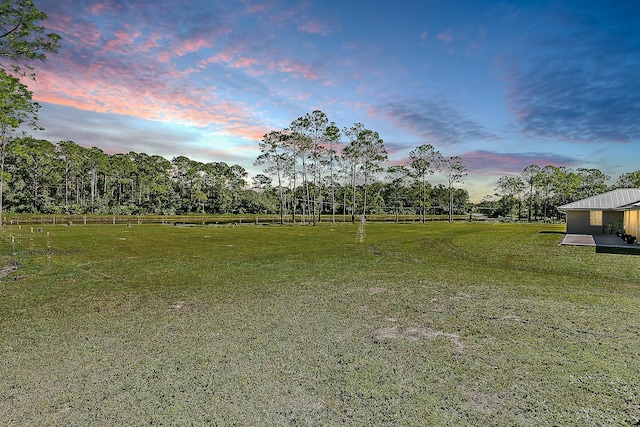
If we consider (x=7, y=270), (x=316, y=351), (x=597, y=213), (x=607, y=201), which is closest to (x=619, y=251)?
(x=597, y=213)

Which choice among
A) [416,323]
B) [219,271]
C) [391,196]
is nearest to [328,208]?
[391,196]

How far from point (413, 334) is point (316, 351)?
1934 mm

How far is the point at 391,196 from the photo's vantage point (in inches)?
3656

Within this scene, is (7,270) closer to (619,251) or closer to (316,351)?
(316,351)

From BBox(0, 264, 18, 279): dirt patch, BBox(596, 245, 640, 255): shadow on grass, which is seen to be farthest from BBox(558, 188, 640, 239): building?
BBox(0, 264, 18, 279): dirt patch

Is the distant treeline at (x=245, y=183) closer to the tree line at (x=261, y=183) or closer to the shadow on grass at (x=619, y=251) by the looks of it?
the tree line at (x=261, y=183)

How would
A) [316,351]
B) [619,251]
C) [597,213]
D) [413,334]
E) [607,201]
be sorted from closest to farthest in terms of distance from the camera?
[316,351]
[413,334]
[619,251]
[607,201]
[597,213]

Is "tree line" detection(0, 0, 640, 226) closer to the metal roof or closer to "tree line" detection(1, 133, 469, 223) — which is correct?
"tree line" detection(1, 133, 469, 223)

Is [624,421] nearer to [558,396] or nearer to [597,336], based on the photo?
[558,396]

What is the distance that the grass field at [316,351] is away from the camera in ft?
12.1

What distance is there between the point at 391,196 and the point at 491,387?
298ft

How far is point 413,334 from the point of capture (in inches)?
236

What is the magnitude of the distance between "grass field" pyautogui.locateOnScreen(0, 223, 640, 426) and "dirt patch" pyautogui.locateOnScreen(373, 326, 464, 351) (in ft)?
0.12

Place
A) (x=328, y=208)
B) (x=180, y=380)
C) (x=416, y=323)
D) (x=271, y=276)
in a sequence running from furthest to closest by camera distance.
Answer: (x=328, y=208) → (x=271, y=276) → (x=416, y=323) → (x=180, y=380)
